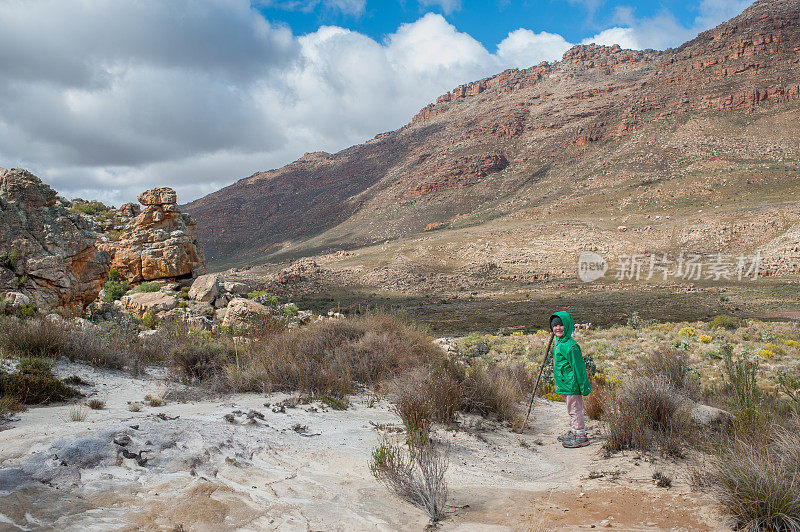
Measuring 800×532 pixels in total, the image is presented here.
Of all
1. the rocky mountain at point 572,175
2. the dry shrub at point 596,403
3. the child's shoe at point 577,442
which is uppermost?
the rocky mountain at point 572,175

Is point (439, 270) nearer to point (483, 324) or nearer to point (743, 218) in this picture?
point (483, 324)

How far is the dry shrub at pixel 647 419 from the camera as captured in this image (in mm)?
4445

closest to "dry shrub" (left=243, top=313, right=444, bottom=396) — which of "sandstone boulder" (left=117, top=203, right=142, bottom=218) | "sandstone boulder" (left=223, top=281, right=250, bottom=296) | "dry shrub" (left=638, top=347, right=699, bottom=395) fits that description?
"dry shrub" (left=638, top=347, right=699, bottom=395)

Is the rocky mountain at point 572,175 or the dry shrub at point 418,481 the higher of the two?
the rocky mountain at point 572,175

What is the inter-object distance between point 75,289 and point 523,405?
10.1m

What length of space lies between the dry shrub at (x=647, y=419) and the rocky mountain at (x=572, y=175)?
39.8 meters

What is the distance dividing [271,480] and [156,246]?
469 inches

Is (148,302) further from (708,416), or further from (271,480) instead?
(708,416)

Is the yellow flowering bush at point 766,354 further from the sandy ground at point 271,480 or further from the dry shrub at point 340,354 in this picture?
the sandy ground at point 271,480

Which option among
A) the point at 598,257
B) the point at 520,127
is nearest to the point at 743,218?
the point at 598,257

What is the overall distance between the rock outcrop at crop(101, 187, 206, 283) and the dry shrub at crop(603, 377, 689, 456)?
12.7m

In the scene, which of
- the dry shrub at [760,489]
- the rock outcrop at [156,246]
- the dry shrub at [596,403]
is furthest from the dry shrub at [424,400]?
the rock outcrop at [156,246]

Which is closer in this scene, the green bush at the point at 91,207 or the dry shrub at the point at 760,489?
the dry shrub at the point at 760,489

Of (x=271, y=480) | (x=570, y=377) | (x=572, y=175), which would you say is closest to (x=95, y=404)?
(x=271, y=480)
